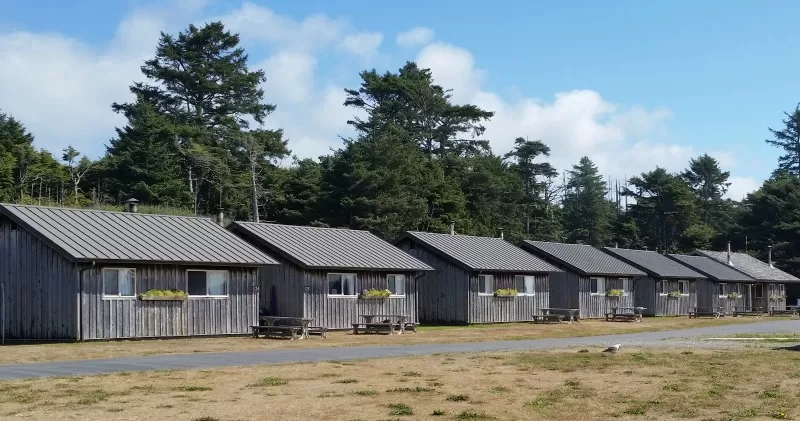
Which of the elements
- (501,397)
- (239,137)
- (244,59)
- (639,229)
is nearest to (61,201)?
(239,137)

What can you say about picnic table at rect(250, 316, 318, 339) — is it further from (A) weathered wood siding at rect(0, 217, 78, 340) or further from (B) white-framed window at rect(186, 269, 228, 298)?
(A) weathered wood siding at rect(0, 217, 78, 340)

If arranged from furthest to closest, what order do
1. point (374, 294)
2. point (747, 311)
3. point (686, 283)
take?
1. point (747, 311)
2. point (686, 283)
3. point (374, 294)

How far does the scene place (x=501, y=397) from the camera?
1620 centimetres

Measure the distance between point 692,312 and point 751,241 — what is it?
4175 cm

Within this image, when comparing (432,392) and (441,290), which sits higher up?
(441,290)

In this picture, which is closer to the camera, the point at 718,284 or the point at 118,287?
the point at 118,287

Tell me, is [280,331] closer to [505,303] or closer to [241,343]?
[241,343]

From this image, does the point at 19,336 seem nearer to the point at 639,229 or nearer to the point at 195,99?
the point at 195,99

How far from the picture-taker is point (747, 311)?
243 ft

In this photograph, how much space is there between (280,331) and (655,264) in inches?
1517

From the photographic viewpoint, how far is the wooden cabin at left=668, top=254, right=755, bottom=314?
70.6 meters

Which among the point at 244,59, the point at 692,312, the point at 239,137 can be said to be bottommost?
the point at 692,312

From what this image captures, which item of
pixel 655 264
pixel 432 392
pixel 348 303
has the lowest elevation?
pixel 432 392

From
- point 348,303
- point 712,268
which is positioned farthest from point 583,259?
point 348,303
